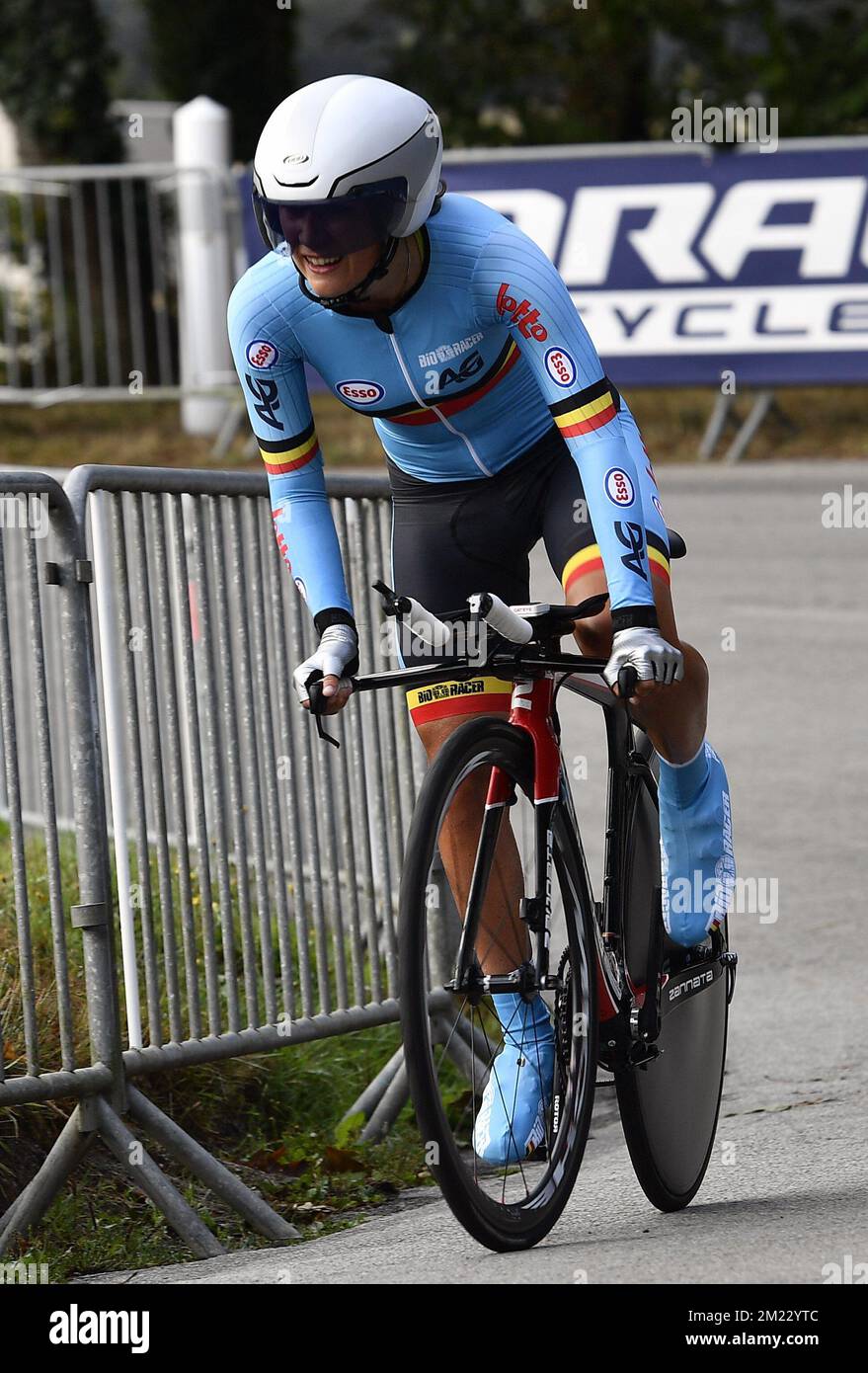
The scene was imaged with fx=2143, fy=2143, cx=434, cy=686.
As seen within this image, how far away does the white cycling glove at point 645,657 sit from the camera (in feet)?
12.1

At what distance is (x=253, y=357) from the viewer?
4.18m

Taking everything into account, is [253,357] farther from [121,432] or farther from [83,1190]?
[121,432]

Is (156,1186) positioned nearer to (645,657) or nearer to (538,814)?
(538,814)

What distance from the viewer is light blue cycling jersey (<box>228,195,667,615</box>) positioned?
3.95 meters

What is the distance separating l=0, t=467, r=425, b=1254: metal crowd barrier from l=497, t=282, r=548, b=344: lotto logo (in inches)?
49.6

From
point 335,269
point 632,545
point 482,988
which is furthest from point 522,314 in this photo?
point 482,988

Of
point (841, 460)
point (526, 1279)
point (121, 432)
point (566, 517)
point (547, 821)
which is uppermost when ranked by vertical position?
point (121, 432)

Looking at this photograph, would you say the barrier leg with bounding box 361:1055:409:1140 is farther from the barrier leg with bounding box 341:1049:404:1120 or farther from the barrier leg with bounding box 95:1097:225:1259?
the barrier leg with bounding box 95:1097:225:1259

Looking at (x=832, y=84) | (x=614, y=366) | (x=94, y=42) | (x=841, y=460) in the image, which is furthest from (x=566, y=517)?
(x=832, y=84)

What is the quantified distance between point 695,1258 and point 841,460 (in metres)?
12.4

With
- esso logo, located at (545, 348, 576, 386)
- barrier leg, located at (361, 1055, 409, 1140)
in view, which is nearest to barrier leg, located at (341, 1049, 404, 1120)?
barrier leg, located at (361, 1055, 409, 1140)

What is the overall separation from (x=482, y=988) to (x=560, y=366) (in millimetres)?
1141

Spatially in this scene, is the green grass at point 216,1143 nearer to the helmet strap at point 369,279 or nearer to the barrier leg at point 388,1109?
the barrier leg at point 388,1109

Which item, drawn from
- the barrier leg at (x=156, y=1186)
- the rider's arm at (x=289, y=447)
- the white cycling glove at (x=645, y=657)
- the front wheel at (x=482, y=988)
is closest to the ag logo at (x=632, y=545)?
the white cycling glove at (x=645, y=657)
